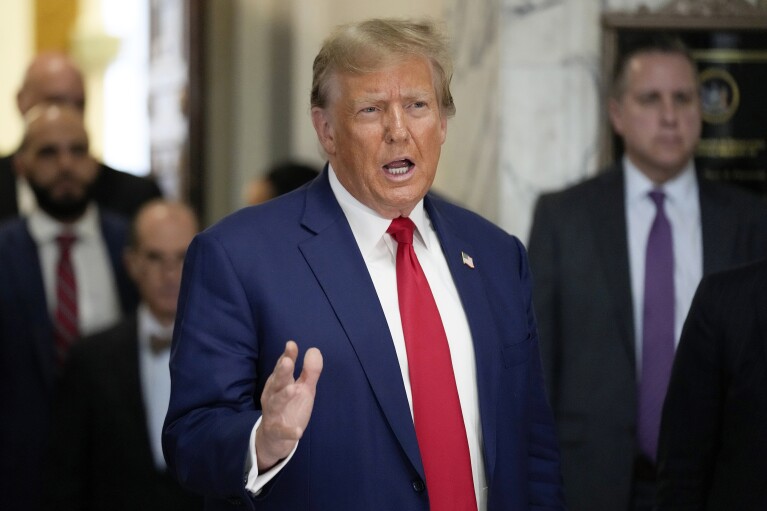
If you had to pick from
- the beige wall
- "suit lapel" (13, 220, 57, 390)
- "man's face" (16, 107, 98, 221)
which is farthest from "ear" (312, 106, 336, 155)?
the beige wall

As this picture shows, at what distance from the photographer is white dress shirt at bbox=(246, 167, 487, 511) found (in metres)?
3.18

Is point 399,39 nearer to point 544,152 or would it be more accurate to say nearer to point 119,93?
point 544,152

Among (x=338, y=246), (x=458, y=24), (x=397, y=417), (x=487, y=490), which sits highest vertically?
(x=458, y=24)

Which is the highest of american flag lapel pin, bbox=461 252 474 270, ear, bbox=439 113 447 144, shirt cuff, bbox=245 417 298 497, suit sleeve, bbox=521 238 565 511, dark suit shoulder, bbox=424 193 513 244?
ear, bbox=439 113 447 144

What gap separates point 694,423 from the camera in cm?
345

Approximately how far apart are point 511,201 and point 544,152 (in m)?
0.22

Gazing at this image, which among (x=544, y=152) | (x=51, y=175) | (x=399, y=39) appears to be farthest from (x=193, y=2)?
(x=399, y=39)

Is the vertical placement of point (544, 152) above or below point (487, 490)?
above

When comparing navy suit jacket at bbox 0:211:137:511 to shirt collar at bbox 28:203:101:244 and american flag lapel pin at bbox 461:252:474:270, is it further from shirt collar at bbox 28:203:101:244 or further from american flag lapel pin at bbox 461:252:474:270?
american flag lapel pin at bbox 461:252:474:270

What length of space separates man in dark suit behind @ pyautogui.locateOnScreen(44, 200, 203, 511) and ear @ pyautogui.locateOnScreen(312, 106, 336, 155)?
1.87m

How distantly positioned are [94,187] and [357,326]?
347cm

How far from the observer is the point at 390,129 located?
10.3 ft

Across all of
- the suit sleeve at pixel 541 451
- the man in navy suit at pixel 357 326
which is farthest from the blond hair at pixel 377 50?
the suit sleeve at pixel 541 451

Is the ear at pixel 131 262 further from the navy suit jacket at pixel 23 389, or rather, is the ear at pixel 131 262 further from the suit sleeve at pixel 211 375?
the suit sleeve at pixel 211 375
